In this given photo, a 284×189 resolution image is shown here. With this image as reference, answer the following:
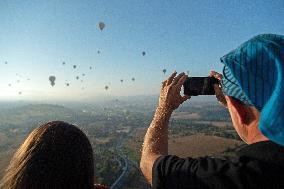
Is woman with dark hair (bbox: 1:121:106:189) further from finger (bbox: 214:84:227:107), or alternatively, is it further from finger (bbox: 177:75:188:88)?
finger (bbox: 214:84:227:107)

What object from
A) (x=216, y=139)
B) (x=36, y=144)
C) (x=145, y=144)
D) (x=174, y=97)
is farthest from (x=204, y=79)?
(x=216, y=139)

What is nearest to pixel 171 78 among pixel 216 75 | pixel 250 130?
pixel 216 75

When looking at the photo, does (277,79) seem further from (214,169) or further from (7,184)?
(7,184)

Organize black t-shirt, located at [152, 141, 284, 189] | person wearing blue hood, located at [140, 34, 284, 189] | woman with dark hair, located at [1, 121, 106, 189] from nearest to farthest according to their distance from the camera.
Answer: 1. person wearing blue hood, located at [140, 34, 284, 189]
2. black t-shirt, located at [152, 141, 284, 189]
3. woman with dark hair, located at [1, 121, 106, 189]

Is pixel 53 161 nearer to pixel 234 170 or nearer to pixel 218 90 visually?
pixel 234 170

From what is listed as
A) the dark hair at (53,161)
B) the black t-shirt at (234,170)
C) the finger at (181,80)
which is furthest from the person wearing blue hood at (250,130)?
the finger at (181,80)

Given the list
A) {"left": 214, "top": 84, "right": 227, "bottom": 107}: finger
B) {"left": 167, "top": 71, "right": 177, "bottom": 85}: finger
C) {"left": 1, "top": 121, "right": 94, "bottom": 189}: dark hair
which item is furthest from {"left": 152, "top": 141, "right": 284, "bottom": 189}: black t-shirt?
{"left": 167, "top": 71, "right": 177, "bottom": 85}: finger
